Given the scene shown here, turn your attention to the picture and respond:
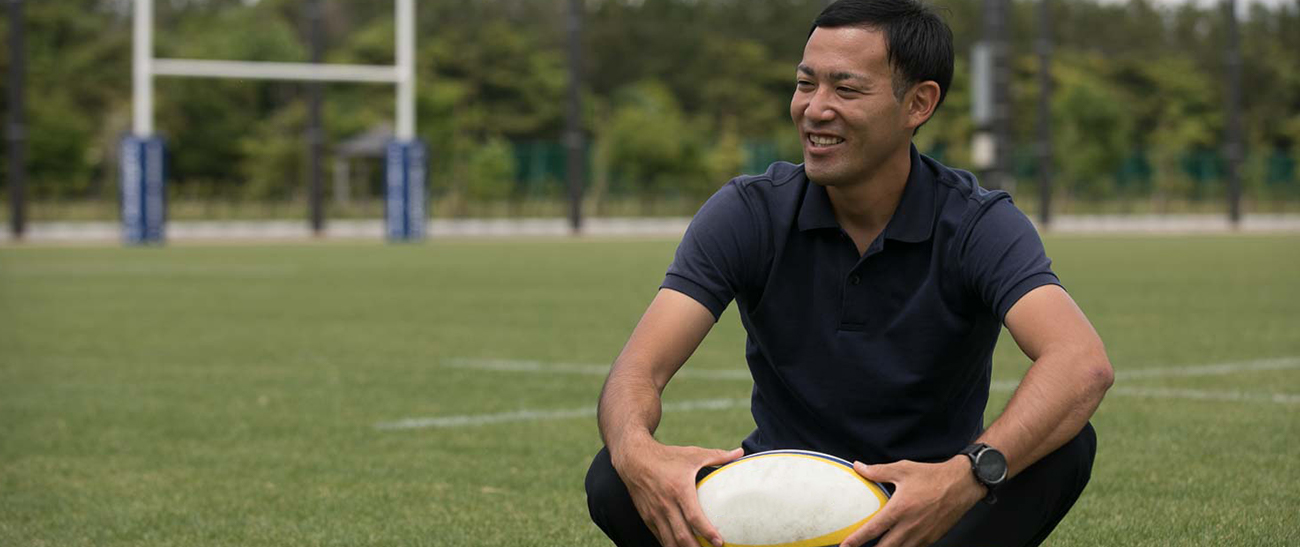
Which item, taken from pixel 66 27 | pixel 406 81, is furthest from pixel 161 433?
pixel 66 27

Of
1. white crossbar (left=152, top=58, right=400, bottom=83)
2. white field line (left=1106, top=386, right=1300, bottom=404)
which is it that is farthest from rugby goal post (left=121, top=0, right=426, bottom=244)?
white field line (left=1106, top=386, right=1300, bottom=404)

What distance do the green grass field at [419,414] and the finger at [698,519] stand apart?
61.6 inches

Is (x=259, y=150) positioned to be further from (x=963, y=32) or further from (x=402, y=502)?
(x=402, y=502)

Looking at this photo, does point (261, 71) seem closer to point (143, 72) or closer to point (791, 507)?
point (143, 72)

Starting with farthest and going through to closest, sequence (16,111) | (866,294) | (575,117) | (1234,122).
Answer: (1234,122) < (575,117) < (16,111) < (866,294)

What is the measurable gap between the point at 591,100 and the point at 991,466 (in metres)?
59.6

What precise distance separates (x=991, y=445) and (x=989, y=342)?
1.49 feet

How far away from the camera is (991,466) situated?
110 inches

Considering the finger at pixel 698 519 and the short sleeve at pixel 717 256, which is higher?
the short sleeve at pixel 717 256

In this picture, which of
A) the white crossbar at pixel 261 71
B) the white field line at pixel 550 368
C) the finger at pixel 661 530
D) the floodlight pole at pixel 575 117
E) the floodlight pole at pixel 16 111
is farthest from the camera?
the floodlight pole at pixel 575 117

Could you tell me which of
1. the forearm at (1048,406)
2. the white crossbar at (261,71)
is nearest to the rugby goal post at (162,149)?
the white crossbar at (261,71)

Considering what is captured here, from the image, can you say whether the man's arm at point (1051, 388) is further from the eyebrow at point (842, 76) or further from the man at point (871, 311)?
the eyebrow at point (842, 76)

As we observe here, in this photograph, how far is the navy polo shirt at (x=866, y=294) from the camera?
3.08 m

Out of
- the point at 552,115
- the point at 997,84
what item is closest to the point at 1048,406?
the point at 997,84
